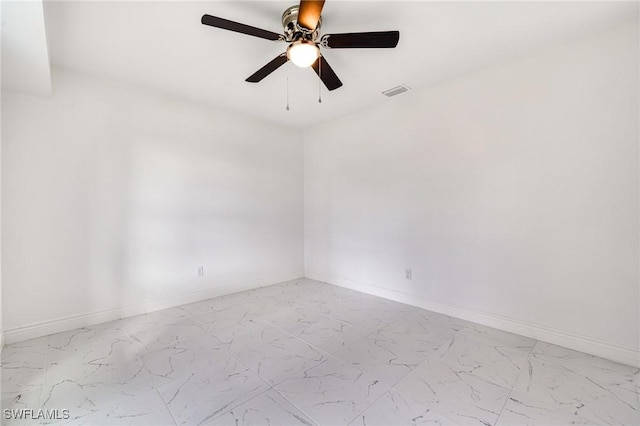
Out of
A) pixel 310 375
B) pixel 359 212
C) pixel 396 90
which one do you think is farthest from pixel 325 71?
pixel 310 375

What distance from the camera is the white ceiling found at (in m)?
1.86

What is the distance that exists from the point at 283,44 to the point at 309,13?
844mm

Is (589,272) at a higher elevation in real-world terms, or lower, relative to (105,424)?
higher

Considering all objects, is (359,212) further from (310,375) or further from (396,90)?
(310,375)

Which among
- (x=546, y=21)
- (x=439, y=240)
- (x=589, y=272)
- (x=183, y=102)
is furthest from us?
(x=183, y=102)

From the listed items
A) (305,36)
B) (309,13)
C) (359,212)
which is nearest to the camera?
(309,13)

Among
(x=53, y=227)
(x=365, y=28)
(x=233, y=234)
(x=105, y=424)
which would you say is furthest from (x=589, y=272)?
(x=53, y=227)

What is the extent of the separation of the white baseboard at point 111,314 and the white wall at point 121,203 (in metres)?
0.01

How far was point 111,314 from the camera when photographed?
2752 millimetres

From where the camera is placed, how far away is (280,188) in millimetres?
4219

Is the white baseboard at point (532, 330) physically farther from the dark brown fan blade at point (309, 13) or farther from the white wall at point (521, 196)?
the dark brown fan blade at point (309, 13)

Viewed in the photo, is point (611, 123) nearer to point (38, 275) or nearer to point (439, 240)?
point (439, 240)

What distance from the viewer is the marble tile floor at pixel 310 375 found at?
4.91ft

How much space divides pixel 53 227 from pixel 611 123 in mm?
4716
